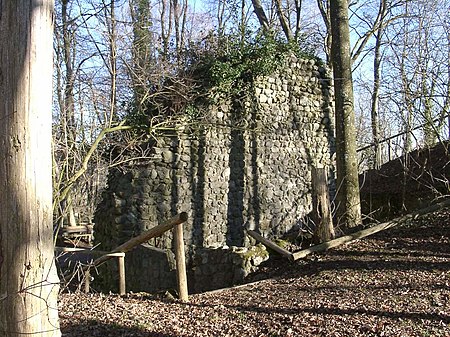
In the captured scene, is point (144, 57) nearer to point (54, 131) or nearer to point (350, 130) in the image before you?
point (54, 131)

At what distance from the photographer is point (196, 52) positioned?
36.9 ft

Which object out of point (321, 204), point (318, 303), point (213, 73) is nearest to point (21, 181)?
point (318, 303)

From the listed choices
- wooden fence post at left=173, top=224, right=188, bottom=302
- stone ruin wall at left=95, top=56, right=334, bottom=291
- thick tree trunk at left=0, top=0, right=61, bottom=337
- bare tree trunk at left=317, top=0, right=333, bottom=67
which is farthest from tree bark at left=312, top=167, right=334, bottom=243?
bare tree trunk at left=317, top=0, right=333, bottom=67

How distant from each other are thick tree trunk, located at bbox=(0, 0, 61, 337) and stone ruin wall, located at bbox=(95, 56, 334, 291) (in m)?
5.33

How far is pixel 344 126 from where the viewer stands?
9.45 m

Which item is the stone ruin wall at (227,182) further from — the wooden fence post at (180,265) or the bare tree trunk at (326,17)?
the bare tree trunk at (326,17)

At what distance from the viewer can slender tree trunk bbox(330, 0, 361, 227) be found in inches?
363

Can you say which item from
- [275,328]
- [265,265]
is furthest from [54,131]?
[275,328]

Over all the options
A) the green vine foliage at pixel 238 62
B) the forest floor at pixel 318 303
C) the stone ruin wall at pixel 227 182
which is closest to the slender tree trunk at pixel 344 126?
the forest floor at pixel 318 303

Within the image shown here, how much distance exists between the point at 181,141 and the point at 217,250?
Result: 266 cm

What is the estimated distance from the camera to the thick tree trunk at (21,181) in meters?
3.20

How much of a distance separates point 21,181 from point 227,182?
26.7 ft

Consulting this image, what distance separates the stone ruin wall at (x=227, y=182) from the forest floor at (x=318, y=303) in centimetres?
173

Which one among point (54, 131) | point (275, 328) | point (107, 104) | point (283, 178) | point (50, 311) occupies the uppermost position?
point (107, 104)
